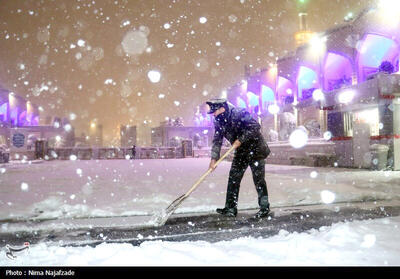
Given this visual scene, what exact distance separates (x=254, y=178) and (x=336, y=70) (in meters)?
23.4

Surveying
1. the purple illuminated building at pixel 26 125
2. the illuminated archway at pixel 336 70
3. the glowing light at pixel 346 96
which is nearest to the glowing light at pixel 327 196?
the glowing light at pixel 346 96

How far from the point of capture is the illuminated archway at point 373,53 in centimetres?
1970

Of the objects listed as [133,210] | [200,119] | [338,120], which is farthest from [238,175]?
[200,119]

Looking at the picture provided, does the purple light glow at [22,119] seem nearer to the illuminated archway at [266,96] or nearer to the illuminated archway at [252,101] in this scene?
the illuminated archway at [252,101]

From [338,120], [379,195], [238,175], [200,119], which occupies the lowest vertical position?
[379,195]

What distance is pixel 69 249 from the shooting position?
2.83 meters

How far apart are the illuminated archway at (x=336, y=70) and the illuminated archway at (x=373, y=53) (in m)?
2.05

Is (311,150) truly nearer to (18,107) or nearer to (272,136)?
(272,136)

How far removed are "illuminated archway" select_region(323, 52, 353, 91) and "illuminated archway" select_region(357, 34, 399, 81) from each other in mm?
2049

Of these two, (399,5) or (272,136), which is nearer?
(399,5)

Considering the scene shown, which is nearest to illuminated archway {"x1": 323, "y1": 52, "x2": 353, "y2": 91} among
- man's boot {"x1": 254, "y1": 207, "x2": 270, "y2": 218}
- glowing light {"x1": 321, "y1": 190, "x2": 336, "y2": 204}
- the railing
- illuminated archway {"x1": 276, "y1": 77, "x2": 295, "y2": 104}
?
illuminated archway {"x1": 276, "y1": 77, "x2": 295, "y2": 104}

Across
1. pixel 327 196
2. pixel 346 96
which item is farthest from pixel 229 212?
pixel 346 96
